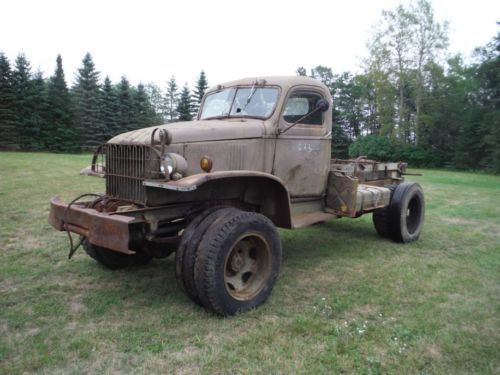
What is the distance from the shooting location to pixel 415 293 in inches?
163

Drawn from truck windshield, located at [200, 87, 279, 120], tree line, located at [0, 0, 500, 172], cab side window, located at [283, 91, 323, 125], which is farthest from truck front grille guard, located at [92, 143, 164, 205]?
tree line, located at [0, 0, 500, 172]

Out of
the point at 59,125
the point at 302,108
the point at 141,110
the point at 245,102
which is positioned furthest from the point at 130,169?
the point at 141,110

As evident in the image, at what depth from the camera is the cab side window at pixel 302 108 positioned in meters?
4.61

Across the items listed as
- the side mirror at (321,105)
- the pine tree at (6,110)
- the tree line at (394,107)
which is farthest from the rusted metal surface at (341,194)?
the pine tree at (6,110)

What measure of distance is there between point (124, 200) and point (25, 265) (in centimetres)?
173

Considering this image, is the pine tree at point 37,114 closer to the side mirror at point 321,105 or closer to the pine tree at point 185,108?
the pine tree at point 185,108

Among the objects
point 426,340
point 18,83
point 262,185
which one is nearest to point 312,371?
point 426,340

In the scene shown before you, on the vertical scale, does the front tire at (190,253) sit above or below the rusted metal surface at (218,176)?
below

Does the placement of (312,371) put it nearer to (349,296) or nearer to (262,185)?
(349,296)

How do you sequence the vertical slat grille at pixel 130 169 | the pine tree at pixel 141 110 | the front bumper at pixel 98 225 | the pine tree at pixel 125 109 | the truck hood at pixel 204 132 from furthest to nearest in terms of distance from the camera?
the pine tree at pixel 141 110, the pine tree at pixel 125 109, the truck hood at pixel 204 132, the vertical slat grille at pixel 130 169, the front bumper at pixel 98 225

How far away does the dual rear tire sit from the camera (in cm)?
337

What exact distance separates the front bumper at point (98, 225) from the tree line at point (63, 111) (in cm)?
3051

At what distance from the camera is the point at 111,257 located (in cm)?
452

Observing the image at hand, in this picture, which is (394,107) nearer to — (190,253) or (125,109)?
(125,109)
